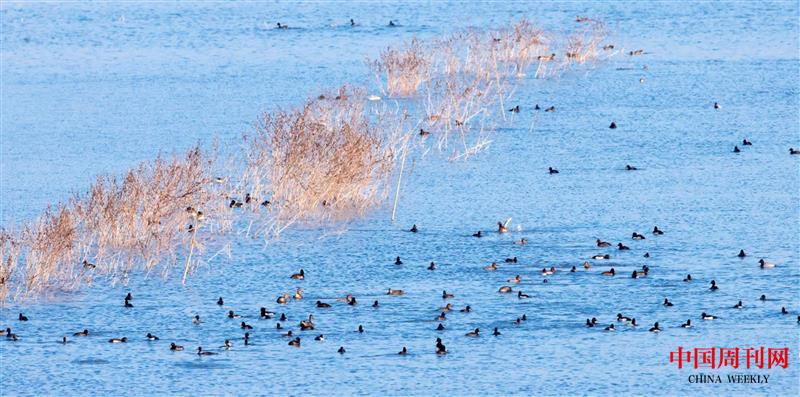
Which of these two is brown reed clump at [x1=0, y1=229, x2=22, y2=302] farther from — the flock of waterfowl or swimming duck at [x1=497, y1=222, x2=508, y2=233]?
swimming duck at [x1=497, y1=222, x2=508, y2=233]

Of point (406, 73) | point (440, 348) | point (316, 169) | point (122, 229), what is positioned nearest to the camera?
point (440, 348)

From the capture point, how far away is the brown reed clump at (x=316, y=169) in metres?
26.4

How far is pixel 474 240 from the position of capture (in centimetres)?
2431

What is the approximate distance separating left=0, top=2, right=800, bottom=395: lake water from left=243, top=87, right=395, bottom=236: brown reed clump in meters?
0.73

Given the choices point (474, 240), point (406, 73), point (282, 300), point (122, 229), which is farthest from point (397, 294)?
point (406, 73)

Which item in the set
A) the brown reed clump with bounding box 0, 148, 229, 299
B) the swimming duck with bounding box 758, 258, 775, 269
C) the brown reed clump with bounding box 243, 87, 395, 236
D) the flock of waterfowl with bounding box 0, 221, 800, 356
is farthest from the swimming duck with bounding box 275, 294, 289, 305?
the swimming duck with bounding box 758, 258, 775, 269

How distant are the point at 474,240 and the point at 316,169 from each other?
11.8 ft

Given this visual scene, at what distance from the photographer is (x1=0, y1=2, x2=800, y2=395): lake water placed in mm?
17688

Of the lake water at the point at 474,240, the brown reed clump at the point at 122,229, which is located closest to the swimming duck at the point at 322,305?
the lake water at the point at 474,240

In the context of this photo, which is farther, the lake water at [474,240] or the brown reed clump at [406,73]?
the brown reed clump at [406,73]

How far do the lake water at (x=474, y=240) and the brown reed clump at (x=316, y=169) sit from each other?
0.73 meters

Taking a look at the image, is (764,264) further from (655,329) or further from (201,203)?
(201,203)

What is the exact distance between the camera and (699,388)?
16.8 m

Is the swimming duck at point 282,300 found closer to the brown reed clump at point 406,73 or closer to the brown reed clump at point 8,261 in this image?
the brown reed clump at point 8,261
